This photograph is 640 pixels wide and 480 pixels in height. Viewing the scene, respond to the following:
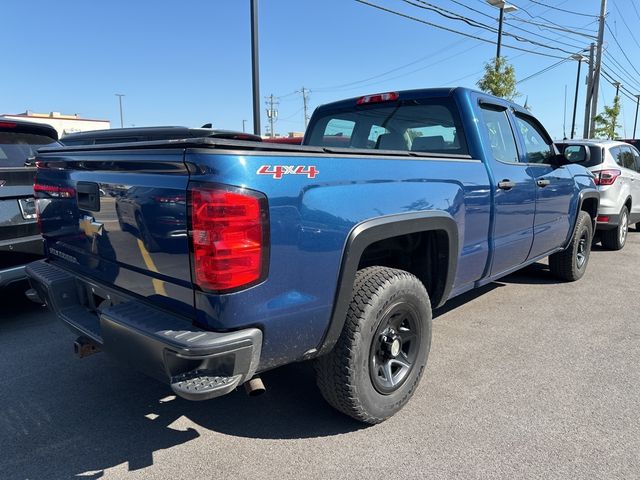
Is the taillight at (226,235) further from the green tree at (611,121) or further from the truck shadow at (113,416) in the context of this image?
the green tree at (611,121)

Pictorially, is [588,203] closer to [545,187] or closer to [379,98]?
[545,187]

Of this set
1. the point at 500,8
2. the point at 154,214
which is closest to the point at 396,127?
the point at 154,214

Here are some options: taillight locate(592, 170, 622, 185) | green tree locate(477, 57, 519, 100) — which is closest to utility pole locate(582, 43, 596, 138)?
green tree locate(477, 57, 519, 100)

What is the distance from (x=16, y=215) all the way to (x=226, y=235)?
3.08 meters

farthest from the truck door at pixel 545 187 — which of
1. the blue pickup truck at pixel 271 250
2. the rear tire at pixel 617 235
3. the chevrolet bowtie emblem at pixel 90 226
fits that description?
the chevrolet bowtie emblem at pixel 90 226

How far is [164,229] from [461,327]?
3.08 metres

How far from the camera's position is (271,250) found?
2.00 metres

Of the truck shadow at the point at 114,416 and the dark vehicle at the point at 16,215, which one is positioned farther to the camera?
the dark vehicle at the point at 16,215

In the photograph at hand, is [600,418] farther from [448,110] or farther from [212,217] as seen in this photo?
[212,217]

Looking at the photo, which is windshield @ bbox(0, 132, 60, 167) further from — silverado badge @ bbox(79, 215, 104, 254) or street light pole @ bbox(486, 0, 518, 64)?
street light pole @ bbox(486, 0, 518, 64)

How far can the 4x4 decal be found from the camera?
1987mm

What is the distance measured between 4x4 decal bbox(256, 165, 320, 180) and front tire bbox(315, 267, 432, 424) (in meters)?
0.70

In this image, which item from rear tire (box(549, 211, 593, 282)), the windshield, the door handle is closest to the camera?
the door handle

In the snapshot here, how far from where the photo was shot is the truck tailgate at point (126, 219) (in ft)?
6.65
